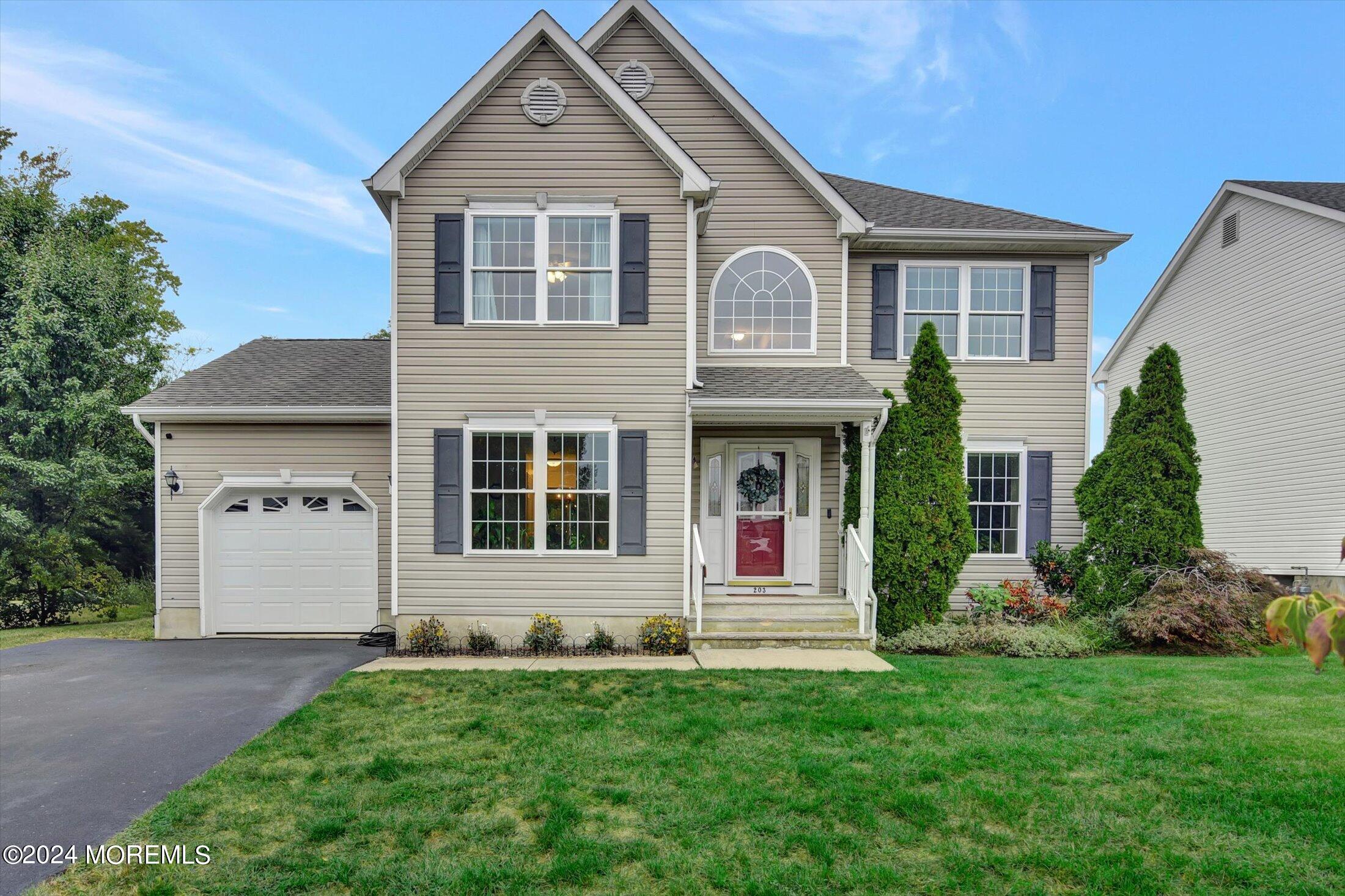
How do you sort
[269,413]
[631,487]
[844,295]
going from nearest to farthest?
[631,487], [269,413], [844,295]

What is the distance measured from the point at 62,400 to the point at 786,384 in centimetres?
1421

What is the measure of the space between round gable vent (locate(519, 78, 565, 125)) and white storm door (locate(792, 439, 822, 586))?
5.59 meters

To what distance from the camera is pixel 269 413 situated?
998 cm

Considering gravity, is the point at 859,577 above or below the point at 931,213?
below

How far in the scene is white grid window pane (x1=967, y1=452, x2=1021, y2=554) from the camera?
428 inches

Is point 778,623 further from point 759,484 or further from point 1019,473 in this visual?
point 1019,473

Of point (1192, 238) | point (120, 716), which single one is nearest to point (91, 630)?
point (120, 716)

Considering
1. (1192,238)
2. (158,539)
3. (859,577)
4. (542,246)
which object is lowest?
(859,577)

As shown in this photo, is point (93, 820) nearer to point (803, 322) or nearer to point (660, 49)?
point (803, 322)

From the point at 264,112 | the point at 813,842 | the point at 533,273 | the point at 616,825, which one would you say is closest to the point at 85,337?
the point at 264,112

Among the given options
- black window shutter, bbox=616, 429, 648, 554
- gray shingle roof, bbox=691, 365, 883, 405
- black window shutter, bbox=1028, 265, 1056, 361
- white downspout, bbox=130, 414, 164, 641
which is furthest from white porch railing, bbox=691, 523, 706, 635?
white downspout, bbox=130, 414, 164, 641

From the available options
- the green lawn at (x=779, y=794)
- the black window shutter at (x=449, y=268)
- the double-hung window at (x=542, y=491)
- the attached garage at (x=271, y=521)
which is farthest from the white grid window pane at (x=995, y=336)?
the attached garage at (x=271, y=521)

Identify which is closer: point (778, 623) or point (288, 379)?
point (778, 623)

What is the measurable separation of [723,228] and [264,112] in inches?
679
